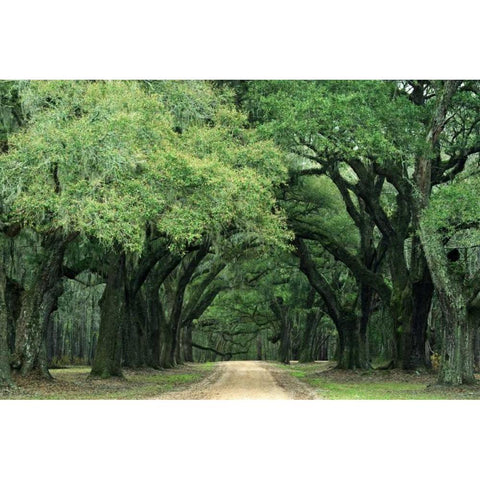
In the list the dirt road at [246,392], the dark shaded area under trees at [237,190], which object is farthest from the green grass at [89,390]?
the dirt road at [246,392]

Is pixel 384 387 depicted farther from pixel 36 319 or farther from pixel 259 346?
pixel 259 346

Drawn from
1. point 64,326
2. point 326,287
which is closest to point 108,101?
point 326,287

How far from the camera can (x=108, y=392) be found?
15250 millimetres

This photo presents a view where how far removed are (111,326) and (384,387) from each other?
7767 millimetres

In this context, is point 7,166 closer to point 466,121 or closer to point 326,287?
point 466,121

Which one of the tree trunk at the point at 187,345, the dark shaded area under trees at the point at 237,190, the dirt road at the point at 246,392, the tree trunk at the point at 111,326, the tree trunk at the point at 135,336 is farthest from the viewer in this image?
the tree trunk at the point at 187,345

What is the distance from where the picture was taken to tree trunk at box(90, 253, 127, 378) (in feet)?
63.0

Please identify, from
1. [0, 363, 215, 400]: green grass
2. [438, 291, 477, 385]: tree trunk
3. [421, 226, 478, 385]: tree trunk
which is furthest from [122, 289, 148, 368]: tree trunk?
[438, 291, 477, 385]: tree trunk

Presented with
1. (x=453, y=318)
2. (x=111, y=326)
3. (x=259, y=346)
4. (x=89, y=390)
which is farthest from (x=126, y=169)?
(x=259, y=346)

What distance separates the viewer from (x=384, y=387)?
1709 centimetres

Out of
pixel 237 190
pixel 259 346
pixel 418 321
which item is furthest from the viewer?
pixel 259 346

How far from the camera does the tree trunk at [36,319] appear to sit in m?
16.0

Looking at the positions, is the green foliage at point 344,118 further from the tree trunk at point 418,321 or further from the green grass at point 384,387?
the tree trunk at point 418,321

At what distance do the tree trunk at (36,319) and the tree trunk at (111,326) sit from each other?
273 cm
